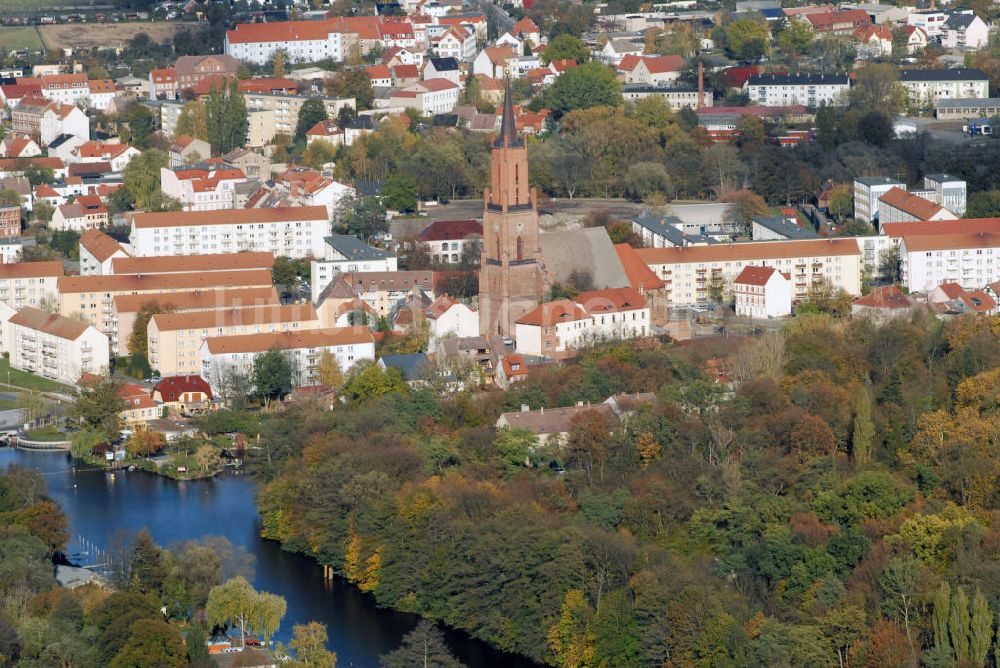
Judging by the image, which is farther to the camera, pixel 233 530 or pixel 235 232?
pixel 235 232

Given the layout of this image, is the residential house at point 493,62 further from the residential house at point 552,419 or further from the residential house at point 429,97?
the residential house at point 552,419

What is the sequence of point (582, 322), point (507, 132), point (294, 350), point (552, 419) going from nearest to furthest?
1. point (552, 419)
2. point (294, 350)
3. point (582, 322)
4. point (507, 132)

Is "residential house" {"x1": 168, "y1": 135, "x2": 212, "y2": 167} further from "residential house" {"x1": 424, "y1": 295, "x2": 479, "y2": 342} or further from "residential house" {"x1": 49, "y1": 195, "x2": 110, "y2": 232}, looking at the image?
"residential house" {"x1": 424, "y1": 295, "x2": 479, "y2": 342}

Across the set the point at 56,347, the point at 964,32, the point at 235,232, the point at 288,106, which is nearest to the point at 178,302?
the point at 56,347

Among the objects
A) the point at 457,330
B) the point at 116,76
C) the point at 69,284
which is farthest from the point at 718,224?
the point at 116,76

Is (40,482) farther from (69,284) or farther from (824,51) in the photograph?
(824,51)

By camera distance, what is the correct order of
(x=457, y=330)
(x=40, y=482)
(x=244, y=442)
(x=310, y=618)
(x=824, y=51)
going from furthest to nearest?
(x=824, y=51)
(x=457, y=330)
(x=244, y=442)
(x=40, y=482)
(x=310, y=618)

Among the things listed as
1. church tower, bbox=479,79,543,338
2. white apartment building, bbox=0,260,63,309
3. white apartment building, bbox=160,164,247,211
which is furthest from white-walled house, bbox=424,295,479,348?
white apartment building, bbox=160,164,247,211

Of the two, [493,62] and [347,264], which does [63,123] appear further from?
[347,264]
